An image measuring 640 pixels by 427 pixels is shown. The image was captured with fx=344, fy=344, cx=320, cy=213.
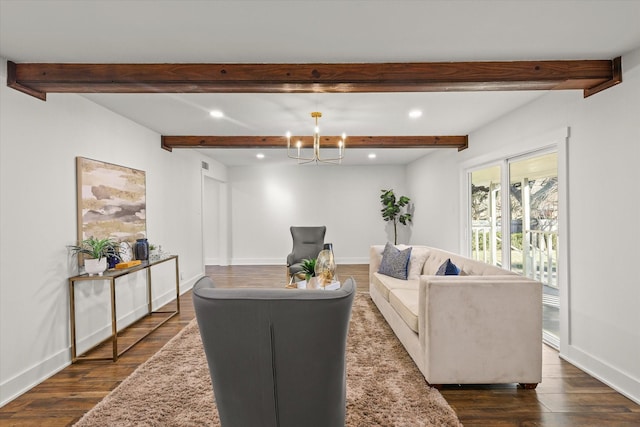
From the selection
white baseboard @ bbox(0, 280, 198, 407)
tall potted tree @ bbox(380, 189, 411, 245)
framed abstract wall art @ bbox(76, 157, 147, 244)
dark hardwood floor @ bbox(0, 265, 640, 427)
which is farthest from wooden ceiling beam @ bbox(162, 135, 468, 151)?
dark hardwood floor @ bbox(0, 265, 640, 427)

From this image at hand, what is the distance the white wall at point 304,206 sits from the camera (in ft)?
27.4

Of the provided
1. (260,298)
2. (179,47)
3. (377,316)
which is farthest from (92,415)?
(377,316)

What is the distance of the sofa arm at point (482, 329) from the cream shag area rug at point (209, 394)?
28 cm

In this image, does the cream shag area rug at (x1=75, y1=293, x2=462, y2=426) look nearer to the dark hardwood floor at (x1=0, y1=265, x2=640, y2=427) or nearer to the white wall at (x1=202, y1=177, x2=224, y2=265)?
the dark hardwood floor at (x1=0, y1=265, x2=640, y2=427)

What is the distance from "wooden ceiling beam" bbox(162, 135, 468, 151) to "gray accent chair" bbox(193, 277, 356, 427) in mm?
3915

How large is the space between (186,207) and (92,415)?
12.8ft

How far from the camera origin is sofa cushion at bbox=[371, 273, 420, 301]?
3.74 metres

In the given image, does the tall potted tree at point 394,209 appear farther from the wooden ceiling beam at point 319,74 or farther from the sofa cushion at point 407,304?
the wooden ceiling beam at point 319,74

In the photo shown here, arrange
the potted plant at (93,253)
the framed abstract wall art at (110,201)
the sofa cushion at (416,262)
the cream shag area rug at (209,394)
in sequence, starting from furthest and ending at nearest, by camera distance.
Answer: the sofa cushion at (416,262), the framed abstract wall art at (110,201), the potted plant at (93,253), the cream shag area rug at (209,394)

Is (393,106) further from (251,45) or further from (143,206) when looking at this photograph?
(143,206)

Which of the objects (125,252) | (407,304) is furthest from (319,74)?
(125,252)

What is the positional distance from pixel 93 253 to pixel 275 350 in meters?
2.59

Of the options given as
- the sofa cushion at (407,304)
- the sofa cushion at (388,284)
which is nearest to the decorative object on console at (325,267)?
the sofa cushion at (407,304)

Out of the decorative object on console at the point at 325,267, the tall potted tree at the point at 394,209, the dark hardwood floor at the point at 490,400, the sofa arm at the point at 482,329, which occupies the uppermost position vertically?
the tall potted tree at the point at 394,209
